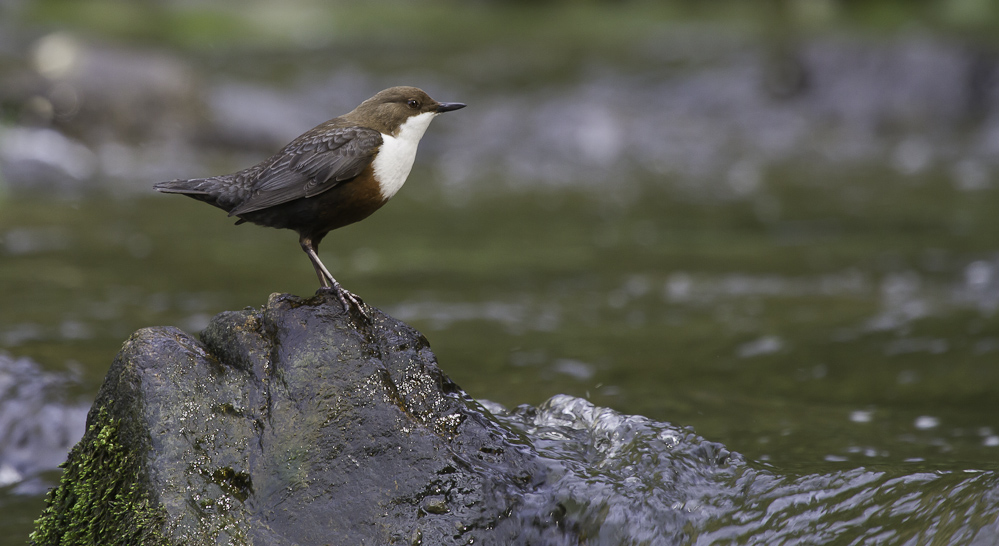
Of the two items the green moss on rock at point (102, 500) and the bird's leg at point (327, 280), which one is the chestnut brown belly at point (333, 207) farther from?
the green moss on rock at point (102, 500)

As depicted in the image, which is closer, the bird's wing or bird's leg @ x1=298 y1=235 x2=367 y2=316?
bird's leg @ x1=298 y1=235 x2=367 y2=316

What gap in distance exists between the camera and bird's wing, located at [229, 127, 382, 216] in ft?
10.3

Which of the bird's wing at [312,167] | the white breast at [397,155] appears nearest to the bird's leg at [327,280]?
the bird's wing at [312,167]

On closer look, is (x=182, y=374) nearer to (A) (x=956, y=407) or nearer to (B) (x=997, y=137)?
(A) (x=956, y=407)

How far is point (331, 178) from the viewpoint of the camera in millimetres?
3131

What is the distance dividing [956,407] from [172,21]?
24.7 metres

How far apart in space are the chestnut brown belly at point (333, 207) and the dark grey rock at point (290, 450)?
12.2 inches

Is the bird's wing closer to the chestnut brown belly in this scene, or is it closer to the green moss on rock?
the chestnut brown belly

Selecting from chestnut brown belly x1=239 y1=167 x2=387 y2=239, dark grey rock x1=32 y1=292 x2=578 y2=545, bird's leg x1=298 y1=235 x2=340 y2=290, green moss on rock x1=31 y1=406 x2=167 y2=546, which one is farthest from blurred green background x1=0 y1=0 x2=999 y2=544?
chestnut brown belly x1=239 y1=167 x2=387 y2=239

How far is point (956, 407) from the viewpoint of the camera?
4.38m

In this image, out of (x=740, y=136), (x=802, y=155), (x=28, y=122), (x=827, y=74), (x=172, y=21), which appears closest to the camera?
(x=28, y=122)

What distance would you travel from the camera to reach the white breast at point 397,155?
3.19 metres

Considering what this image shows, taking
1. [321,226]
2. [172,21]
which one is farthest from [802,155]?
[172,21]

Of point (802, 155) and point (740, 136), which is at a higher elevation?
point (740, 136)
